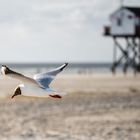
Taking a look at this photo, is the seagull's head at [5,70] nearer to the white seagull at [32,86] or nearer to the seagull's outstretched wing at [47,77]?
the white seagull at [32,86]

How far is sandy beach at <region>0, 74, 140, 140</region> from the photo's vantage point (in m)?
26.5

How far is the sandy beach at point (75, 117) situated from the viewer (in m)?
26.5

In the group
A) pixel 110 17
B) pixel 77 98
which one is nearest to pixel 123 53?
pixel 110 17

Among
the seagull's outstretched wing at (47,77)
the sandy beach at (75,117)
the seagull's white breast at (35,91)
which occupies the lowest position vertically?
the sandy beach at (75,117)

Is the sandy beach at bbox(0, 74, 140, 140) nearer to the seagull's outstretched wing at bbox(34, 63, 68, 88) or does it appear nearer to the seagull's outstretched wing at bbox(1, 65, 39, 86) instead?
the seagull's outstretched wing at bbox(34, 63, 68, 88)

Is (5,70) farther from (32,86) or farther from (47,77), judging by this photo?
(47,77)

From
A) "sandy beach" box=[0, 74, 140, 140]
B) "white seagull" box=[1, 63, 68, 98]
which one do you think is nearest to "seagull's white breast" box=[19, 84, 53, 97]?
"white seagull" box=[1, 63, 68, 98]

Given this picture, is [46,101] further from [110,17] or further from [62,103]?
[110,17]

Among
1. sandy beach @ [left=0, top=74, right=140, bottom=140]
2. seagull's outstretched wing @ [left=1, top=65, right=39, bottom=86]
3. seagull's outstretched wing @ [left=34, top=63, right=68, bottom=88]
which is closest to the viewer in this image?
seagull's outstretched wing @ [left=1, top=65, right=39, bottom=86]

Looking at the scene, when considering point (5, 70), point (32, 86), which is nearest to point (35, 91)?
point (32, 86)

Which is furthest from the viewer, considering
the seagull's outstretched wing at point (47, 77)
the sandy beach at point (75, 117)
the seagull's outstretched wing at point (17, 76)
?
the sandy beach at point (75, 117)

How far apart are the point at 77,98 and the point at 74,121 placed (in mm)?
11294

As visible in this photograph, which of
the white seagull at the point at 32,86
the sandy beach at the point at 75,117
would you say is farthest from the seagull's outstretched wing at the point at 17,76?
the sandy beach at the point at 75,117

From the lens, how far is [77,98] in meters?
42.5
